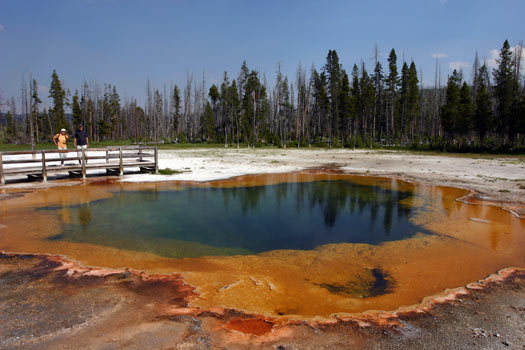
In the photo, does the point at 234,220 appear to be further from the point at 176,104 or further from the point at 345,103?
the point at 176,104

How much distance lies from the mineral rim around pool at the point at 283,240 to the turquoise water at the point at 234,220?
0.04 meters

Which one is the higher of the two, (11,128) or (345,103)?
(345,103)

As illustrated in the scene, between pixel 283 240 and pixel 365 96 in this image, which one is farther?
pixel 365 96

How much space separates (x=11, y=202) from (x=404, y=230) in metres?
13.0

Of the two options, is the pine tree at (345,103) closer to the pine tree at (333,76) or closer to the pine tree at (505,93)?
the pine tree at (333,76)

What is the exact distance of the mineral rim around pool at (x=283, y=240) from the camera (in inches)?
229

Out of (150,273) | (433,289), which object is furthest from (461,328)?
(150,273)

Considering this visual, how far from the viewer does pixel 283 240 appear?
8812 mm

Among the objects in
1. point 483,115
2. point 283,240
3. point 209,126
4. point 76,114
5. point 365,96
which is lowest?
point 283,240

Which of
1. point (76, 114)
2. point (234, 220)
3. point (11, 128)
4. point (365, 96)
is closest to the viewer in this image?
point (234, 220)

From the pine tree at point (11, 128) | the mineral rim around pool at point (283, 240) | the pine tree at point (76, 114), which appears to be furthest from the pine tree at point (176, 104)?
the mineral rim around pool at point (283, 240)

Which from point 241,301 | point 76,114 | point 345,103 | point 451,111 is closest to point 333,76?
point 345,103

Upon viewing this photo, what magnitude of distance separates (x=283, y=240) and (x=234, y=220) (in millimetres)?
2540

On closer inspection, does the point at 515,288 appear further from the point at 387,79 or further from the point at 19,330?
the point at 387,79
